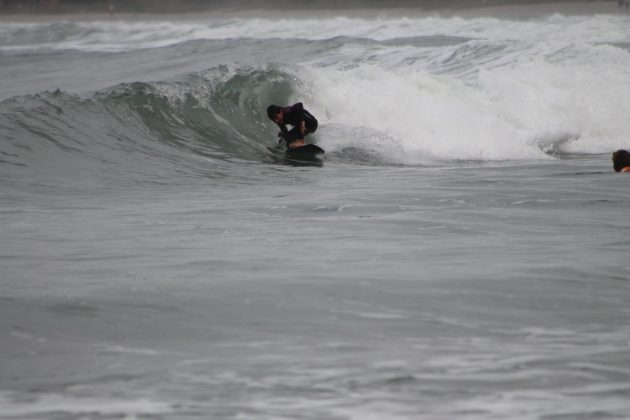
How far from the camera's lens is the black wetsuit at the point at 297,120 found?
42.0 ft

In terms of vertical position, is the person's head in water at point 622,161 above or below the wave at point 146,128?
below

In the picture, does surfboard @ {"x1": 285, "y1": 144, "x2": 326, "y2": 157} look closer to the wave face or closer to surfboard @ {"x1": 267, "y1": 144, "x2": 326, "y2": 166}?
surfboard @ {"x1": 267, "y1": 144, "x2": 326, "y2": 166}

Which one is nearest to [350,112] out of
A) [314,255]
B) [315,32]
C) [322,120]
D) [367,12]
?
[322,120]

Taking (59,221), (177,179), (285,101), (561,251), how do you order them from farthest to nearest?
(285,101) < (177,179) < (59,221) < (561,251)

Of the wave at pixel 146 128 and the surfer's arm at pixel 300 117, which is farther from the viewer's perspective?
the surfer's arm at pixel 300 117

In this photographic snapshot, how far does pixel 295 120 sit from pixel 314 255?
6.56 meters

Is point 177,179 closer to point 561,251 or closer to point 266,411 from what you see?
point 561,251

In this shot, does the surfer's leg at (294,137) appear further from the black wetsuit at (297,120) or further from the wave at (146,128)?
the wave at (146,128)

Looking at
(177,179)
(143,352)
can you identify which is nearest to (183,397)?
(143,352)

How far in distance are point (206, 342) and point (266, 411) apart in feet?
3.03

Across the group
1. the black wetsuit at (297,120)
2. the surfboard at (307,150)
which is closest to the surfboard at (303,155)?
the surfboard at (307,150)

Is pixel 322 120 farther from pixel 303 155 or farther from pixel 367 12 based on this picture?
pixel 367 12

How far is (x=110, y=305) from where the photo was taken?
5262 millimetres

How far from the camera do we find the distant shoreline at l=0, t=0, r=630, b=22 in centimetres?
5103
